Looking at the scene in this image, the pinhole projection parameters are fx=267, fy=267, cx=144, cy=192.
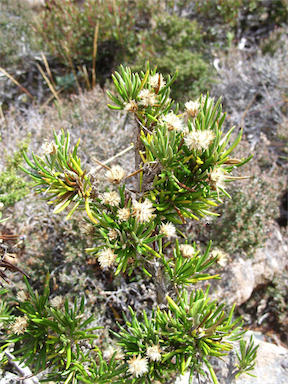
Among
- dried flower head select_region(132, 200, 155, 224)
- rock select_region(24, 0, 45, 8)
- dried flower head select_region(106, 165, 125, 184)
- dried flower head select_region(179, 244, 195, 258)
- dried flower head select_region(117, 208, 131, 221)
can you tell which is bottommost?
dried flower head select_region(179, 244, 195, 258)

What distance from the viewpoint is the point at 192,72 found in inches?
136

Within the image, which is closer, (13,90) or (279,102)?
(279,102)

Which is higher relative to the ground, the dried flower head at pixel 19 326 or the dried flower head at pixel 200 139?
the dried flower head at pixel 200 139

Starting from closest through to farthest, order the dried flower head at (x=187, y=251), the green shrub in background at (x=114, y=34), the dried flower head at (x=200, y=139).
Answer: the dried flower head at (x=200, y=139) < the dried flower head at (x=187, y=251) < the green shrub in background at (x=114, y=34)

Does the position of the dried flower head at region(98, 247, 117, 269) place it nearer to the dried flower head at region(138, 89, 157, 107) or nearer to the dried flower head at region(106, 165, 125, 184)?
the dried flower head at region(106, 165, 125, 184)

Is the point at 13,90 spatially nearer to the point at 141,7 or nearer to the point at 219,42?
the point at 141,7

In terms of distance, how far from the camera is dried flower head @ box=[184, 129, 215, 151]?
0.85 m

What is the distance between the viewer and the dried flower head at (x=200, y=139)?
2.80ft

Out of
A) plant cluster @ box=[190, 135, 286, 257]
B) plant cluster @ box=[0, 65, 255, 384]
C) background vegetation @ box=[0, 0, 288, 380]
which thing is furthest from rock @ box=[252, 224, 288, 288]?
plant cluster @ box=[0, 65, 255, 384]

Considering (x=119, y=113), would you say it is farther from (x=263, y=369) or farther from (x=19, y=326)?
(x=263, y=369)

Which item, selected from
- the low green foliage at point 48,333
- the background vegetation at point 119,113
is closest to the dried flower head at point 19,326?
the low green foliage at point 48,333

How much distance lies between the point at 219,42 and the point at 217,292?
4035 millimetres

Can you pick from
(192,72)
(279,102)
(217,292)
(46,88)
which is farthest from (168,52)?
(217,292)

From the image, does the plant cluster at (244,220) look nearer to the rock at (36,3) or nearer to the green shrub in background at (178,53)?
the green shrub in background at (178,53)
